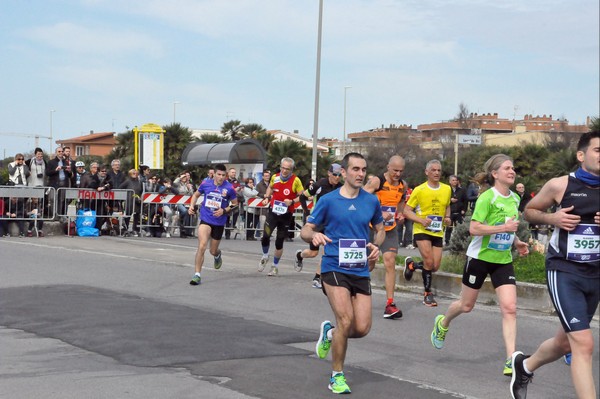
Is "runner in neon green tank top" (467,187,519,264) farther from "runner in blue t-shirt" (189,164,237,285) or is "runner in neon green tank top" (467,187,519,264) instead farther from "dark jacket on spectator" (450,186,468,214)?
"dark jacket on spectator" (450,186,468,214)

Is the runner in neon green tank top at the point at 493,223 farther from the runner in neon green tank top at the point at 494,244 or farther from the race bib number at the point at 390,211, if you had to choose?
the race bib number at the point at 390,211

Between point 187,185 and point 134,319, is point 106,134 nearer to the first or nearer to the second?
point 187,185

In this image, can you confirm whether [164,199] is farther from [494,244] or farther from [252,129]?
[252,129]

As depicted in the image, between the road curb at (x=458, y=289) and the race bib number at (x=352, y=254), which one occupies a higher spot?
the race bib number at (x=352, y=254)

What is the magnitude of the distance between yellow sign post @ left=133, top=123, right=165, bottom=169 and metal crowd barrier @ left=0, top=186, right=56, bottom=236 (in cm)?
884

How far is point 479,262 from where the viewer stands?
894 centimetres

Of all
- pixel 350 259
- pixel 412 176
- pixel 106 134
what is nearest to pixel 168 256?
pixel 350 259

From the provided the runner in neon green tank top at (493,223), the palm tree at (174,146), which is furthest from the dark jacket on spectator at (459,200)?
the palm tree at (174,146)

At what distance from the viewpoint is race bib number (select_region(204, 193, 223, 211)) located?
1473cm

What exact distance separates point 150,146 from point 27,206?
9.78 metres

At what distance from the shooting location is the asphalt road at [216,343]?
7547 mm

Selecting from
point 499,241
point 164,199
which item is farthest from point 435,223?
point 164,199

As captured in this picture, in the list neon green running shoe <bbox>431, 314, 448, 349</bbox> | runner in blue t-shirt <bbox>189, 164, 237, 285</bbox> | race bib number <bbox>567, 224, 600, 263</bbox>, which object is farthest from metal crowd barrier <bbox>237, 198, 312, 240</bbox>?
race bib number <bbox>567, 224, 600, 263</bbox>

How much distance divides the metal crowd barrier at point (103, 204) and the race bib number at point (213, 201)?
1081 cm
